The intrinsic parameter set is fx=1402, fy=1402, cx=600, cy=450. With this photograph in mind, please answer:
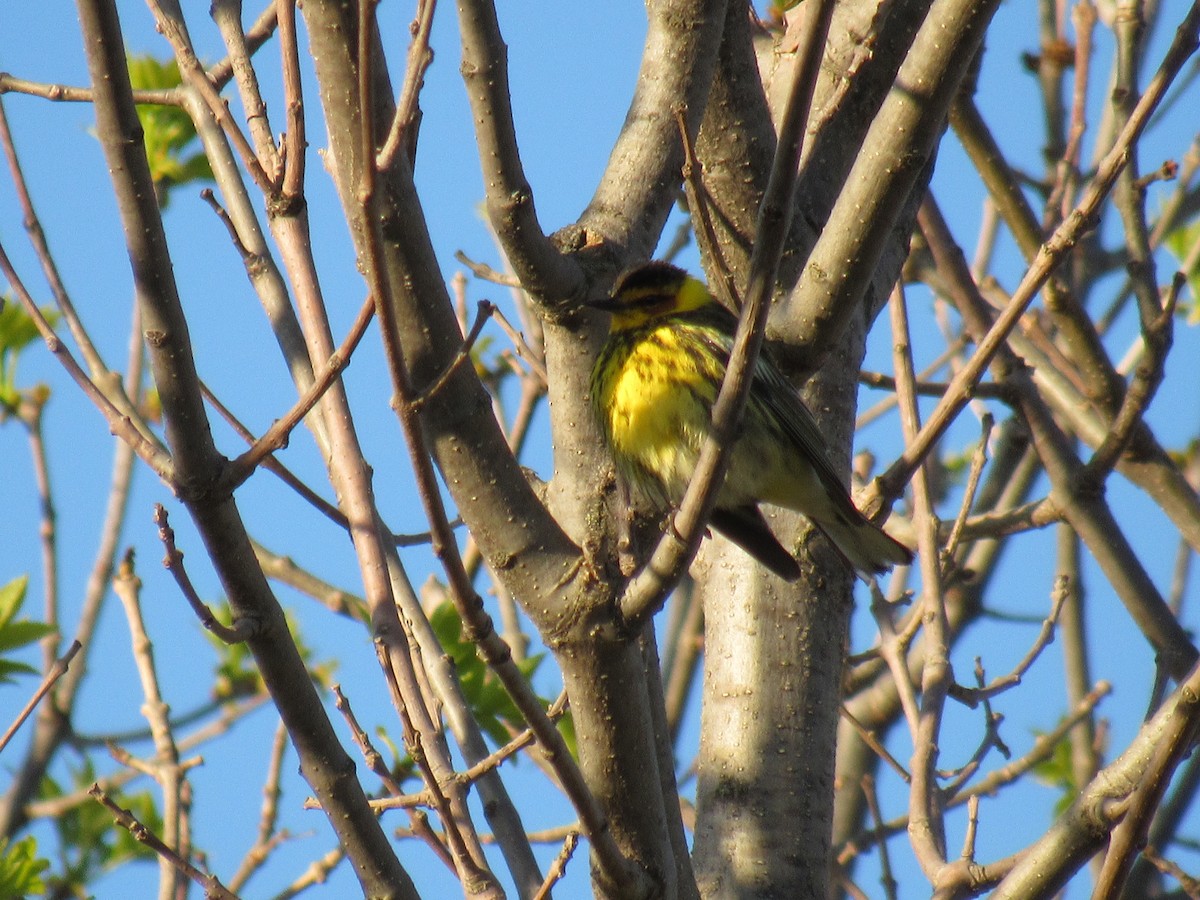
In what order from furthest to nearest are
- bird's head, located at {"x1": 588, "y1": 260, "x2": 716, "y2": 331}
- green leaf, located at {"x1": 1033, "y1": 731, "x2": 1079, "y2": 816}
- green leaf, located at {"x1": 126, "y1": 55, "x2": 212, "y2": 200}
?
green leaf, located at {"x1": 1033, "y1": 731, "x2": 1079, "y2": 816} → green leaf, located at {"x1": 126, "y1": 55, "x2": 212, "y2": 200} → bird's head, located at {"x1": 588, "y1": 260, "x2": 716, "y2": 331}

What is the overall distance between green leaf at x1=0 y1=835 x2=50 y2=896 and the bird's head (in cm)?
193

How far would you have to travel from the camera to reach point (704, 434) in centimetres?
362

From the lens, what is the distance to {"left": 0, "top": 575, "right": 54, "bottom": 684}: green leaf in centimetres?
367

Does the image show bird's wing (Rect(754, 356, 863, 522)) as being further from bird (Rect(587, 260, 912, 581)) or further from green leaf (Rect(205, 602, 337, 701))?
green leaf (Rect(205, 602, 337, 701))

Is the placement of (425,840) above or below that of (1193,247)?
below

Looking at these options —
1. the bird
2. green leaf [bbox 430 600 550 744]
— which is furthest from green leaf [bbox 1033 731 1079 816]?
green leaf [bbox 430 600 550 744]

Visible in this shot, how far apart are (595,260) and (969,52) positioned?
831mm

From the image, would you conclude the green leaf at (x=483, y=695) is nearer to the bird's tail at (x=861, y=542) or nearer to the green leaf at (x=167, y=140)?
the bird's tail at (x=861, y=542)

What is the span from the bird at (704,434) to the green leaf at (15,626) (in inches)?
62.5

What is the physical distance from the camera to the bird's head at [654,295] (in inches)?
141

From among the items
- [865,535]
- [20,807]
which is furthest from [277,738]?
[865,535]

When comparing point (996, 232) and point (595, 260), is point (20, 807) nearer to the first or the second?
point (595, 260)

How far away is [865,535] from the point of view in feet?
11.6

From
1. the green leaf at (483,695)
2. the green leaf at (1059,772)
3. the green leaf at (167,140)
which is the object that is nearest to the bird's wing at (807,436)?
the green leaf at (483,695)
